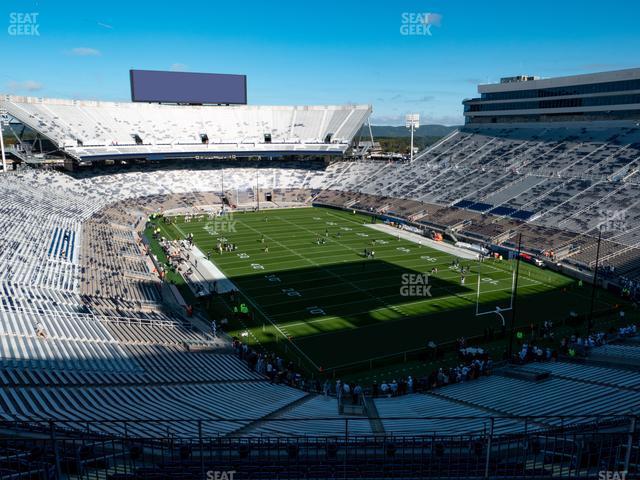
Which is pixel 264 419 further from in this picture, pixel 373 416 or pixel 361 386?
pixel 361 386

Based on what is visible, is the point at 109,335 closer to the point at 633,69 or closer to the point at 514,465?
the point at 514,465

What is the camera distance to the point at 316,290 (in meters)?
28.6

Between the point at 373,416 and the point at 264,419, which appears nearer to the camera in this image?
the point at 264,419

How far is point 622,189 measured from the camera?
39.9 metres

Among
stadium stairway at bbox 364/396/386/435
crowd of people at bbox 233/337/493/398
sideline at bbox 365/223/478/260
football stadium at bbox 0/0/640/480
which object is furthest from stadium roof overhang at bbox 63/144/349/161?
stadium stairway at bbox 364/396/386/435

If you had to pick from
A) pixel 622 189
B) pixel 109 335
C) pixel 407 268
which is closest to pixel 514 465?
pixel 109 335

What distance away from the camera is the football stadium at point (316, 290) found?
8062 mm

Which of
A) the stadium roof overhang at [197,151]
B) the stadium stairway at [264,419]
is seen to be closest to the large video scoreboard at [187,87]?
the stadium roof overhang at [197,151]

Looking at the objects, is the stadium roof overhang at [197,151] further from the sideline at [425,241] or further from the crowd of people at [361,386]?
the crowd of people at [361,386]

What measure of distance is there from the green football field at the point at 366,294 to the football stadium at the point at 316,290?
8.2 inches

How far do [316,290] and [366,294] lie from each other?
2.89 metres

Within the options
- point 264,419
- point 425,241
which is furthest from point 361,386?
point 425,241

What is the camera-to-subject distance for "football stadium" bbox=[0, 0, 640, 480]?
8062 mm

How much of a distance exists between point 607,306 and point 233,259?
23.0 meters
